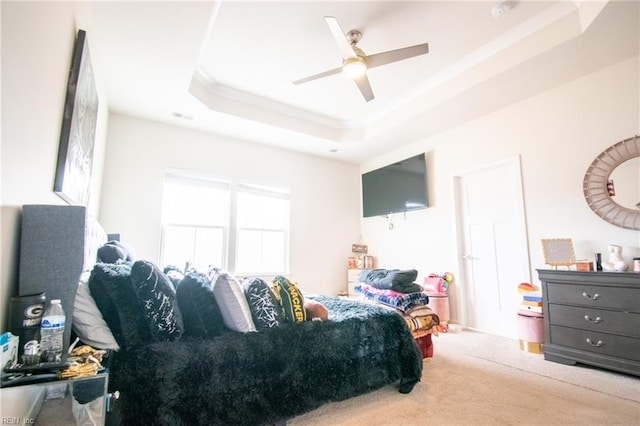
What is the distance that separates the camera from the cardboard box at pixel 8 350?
103 centimetres

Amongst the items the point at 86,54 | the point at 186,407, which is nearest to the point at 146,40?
the point at 86,54

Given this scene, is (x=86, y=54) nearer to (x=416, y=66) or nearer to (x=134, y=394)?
(x=134, y=394)

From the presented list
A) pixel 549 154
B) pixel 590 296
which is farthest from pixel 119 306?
pixel 549 154

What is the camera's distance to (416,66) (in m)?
3.47

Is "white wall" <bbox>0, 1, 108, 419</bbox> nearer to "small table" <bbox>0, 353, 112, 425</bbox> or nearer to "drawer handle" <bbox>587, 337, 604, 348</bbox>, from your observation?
"small table" <bbox>0, 353, 112, 425</bbox>

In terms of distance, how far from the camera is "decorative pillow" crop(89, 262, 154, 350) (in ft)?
4.81

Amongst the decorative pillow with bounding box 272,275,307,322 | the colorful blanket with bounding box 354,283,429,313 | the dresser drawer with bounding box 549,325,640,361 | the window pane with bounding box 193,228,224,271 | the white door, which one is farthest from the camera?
the window pane with bounding box 193,228,224,271

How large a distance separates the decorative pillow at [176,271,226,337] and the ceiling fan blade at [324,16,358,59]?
6.72 ft

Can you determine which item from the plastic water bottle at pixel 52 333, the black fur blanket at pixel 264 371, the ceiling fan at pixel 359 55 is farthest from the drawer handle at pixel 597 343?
the plastic water bottle at pixel 52 333

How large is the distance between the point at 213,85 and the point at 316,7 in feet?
6.01

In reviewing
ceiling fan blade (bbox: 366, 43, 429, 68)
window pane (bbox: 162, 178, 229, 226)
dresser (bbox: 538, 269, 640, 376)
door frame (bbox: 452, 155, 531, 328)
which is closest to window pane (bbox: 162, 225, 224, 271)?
window pane (bbox: 162, 178, 229, 226)

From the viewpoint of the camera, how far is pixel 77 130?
195cm

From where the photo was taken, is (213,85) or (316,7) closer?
(316,7)

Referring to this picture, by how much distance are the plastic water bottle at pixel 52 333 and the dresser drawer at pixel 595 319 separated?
3.71 meters
